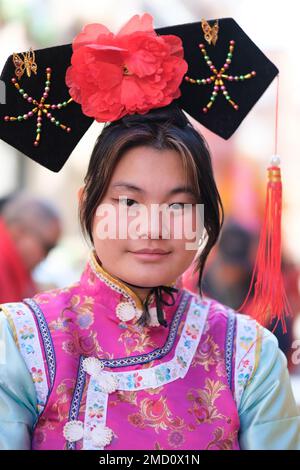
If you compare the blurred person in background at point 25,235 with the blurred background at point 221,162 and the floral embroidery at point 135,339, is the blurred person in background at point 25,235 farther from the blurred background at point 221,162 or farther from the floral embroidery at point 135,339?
the floral embroidery at point 135,339

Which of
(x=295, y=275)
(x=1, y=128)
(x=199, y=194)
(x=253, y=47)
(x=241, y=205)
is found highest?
(x=253, y=47)

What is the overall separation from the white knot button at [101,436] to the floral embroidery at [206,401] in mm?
156

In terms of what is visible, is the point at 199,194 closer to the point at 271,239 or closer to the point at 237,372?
the point at 271,239

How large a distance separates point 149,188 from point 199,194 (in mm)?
112

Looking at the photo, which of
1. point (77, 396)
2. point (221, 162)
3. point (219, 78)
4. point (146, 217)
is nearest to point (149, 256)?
point (146, 217)

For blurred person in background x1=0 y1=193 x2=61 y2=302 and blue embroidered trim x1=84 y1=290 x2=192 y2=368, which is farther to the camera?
blurred person in background x1=0 y1=193 x2=61 y2=302

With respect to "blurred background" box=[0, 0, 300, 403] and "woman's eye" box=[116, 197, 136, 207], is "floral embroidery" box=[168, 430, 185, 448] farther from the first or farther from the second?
"blurred background" box=[0, 0, 300, 403]

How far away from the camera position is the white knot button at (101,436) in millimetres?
1210

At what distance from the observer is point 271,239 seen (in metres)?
1.43

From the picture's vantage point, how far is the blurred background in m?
3.47

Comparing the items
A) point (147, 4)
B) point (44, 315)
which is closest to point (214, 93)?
point (44, 315)

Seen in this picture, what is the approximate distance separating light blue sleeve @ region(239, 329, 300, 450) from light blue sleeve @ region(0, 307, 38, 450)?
391 mm

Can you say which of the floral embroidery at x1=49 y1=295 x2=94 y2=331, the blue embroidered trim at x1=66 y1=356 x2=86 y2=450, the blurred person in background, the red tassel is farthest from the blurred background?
the blue embroidered trim at x1=66 y1=356 x2=86 y2=450

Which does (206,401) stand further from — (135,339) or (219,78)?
(219,78)
